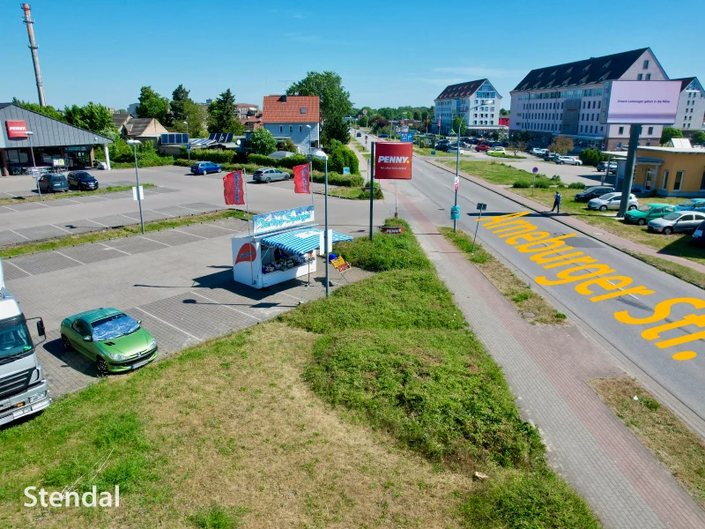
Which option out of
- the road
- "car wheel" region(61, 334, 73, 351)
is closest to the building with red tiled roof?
the road

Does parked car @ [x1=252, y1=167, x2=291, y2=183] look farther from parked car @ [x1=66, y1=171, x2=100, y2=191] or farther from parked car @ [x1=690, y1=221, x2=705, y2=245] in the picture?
parked car @ [x1=690, y1=221, x2=705, y2=245]

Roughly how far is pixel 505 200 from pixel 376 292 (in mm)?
26304

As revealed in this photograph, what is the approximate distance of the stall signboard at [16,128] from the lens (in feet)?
152

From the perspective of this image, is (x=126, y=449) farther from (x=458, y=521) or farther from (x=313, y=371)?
(x=458, y=521)

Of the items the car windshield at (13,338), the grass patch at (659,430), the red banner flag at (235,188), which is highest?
the red banner flag at (235,188)

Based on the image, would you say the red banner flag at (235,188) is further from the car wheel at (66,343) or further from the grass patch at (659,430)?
the grass patch at (659,430)

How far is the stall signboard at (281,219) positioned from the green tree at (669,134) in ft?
289

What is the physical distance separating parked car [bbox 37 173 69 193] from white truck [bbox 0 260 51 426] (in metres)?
34.5

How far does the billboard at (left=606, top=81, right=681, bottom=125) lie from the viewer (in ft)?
112

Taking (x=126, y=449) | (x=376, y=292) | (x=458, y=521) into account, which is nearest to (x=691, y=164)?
(x=376, y=292)

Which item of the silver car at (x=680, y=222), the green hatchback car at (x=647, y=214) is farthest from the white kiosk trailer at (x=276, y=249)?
the green hatchback car at (x=647, y=214)

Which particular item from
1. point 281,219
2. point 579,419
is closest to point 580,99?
point 281,219

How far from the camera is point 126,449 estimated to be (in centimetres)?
1034

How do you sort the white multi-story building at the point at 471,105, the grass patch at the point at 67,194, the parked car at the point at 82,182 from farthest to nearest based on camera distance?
the white multi-story building at the point at 471,105 < the parked car at the point at 82,182 < the grass patch at the point at 67,194
